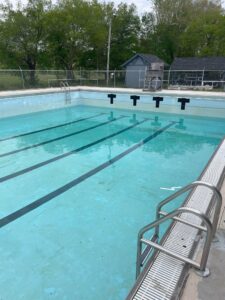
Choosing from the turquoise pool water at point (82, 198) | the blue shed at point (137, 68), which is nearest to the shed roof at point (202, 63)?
the blue shed at point (137, 68)

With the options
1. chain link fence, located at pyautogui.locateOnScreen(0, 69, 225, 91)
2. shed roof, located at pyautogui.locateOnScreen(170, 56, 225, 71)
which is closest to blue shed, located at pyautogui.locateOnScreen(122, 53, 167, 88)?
chain link fence, located at pyautogui.locateOnScreen(0, 69, 225, 91)

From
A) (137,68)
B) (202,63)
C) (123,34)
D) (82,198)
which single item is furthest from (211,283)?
(123,34)

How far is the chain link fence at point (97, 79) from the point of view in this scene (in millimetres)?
12281

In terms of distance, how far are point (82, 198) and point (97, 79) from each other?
1390 centimetres

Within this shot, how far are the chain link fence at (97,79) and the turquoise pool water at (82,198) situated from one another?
536 cm

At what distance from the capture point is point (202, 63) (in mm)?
19703

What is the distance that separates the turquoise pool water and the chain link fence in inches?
211

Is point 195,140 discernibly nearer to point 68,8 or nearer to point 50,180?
point 50,180

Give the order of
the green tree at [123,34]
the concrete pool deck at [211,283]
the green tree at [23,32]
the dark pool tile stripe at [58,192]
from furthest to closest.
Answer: the green tree at [123,34] → the green tree at [23,32] → the dark pool tile stripe at [58,192] → the concrete pool deck at [211,283]

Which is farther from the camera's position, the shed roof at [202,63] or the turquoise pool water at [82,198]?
the shed roof at [202,63]

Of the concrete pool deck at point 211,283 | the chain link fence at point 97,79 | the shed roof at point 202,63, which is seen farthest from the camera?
the shed roof at point 202,63

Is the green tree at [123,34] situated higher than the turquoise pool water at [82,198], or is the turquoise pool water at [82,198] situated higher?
the green tree at [123,34]

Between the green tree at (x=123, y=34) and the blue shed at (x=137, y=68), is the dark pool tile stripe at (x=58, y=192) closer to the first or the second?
the blue shed at (x=137, y=68)

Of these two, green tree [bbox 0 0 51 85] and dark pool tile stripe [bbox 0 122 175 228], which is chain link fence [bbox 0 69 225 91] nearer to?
green tree [bbox 0 0 51 85]
